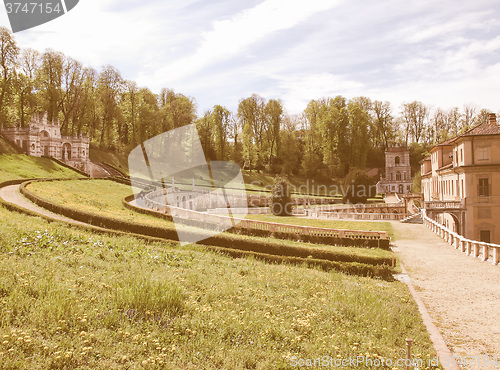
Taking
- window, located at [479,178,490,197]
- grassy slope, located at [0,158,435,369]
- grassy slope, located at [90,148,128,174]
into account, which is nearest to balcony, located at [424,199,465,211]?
window, located at [479,178,490,197]

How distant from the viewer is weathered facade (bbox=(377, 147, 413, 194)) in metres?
79.4

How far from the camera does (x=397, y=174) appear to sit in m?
80.1

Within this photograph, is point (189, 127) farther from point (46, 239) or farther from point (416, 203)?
point (46, 239)

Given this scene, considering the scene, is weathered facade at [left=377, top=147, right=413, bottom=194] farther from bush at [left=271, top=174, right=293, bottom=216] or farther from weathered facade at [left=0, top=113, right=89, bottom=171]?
weathered facade at [left=0, top=113, right=89, bottom=171]

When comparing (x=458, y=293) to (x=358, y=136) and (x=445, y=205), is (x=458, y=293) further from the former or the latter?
(x=358, y=136)

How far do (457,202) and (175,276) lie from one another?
34.7m

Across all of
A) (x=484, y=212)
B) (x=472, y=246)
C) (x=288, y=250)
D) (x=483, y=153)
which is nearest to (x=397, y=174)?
(x=484, y=212)

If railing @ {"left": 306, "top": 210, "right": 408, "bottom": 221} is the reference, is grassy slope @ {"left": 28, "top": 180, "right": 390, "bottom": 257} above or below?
above

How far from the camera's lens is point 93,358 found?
654 centimetres

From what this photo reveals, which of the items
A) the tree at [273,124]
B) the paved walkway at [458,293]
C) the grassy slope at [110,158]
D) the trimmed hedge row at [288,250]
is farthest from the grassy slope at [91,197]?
the tree at [273,124]

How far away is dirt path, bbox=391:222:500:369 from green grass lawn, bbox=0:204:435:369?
0.88 m

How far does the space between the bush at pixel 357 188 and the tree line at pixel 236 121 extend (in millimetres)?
15366

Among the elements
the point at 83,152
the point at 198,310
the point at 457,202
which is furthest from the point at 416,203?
the point at 198,310

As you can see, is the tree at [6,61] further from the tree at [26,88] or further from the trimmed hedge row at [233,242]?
the trimmed hedge row at [233,242]
